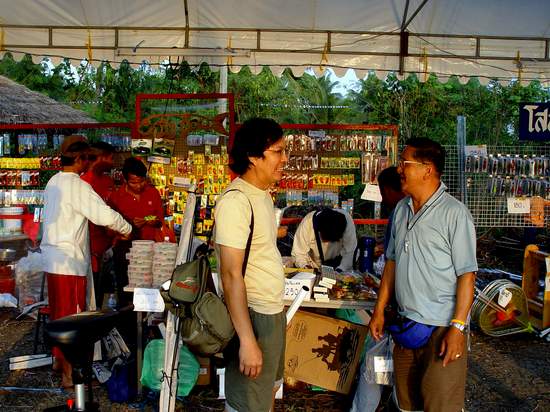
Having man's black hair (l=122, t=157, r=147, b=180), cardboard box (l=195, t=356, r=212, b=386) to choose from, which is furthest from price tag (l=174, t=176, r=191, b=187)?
cardboard box (l=195, t=356, r=212, b=386)

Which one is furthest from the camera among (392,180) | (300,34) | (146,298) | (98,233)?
(300,34)

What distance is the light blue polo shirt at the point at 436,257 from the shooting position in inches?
118

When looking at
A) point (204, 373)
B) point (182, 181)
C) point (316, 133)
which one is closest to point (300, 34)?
point (316, 133)

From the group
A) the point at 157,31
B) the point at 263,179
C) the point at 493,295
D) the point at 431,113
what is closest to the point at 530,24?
the point at 493,295

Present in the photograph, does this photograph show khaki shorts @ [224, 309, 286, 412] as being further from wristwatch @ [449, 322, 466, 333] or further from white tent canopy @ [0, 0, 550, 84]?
white tent canopy @ [0, 0, 550, 84]

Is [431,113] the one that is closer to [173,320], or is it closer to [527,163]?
[527,163]

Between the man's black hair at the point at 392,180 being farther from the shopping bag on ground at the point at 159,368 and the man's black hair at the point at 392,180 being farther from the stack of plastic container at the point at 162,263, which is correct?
the shopping bag on ground at the point at 159,368

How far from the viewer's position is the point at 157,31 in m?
6.77

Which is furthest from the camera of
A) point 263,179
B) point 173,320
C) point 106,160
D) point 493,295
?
point 493,295

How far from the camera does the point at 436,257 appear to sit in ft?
9.96

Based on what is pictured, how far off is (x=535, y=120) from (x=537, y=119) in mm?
26

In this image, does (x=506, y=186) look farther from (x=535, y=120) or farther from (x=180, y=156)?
(x=180, y=156)

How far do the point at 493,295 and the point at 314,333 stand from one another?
2.70m

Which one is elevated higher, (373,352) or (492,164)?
(492,164)
